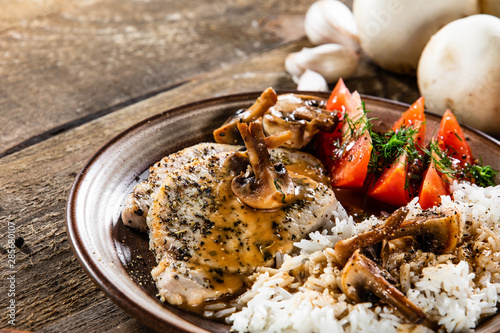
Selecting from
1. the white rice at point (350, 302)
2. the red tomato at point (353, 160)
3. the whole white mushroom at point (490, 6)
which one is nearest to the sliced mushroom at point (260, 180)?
the white rice at point (350, 302)

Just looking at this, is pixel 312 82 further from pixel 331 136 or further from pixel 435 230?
pixel 435 230

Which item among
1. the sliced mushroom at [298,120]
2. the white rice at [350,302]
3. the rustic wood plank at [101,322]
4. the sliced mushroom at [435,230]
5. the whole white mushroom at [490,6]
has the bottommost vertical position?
the rustic wood plank at [101,322]

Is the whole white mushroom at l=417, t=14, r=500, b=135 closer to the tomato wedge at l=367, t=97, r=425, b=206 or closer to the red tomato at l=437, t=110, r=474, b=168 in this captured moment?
the red tomato at l=437, t=110, r=474, b=168

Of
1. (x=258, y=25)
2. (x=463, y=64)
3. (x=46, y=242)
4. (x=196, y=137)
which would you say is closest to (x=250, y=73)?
(x=258, y=25)

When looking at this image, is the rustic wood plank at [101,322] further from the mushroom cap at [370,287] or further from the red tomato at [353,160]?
the red tomato at [353,160]

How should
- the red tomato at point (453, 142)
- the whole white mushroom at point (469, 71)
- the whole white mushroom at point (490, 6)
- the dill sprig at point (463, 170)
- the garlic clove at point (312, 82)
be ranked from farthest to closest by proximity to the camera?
the whole white mushroom at point (490, 6) → the garlic clove at point (312, 82) → the whole white mushroom at point (469, 71) → the red tomato at point (453, 142) → the dill sprig at point (463, 170)

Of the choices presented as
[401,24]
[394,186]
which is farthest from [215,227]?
[401,24]

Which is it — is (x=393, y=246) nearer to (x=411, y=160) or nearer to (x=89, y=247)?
(x=411, y=160)
